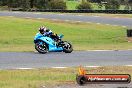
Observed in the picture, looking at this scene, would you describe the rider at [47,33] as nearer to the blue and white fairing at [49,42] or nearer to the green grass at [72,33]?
the blue and white fairing at [49,42]

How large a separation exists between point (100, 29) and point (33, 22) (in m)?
5.70

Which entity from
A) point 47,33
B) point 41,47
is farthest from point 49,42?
point 41,47

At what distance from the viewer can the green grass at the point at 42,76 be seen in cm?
1080

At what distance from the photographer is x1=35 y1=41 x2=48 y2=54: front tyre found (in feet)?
61.6

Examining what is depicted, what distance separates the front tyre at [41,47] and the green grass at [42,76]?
189 inches

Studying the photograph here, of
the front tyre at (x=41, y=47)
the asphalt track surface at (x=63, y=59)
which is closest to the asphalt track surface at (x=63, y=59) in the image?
the asphalt track surface at (x=63, y=59)

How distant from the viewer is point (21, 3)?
224 ft

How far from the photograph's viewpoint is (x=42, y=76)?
484 inches

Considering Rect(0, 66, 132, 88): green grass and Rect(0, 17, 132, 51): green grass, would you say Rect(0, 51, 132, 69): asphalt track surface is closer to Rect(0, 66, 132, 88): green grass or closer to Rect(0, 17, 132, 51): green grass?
Rect(0, 66, 132, 88): green grass

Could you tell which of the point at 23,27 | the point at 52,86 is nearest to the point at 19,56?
the point at 52,86

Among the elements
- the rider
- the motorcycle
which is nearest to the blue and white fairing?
the motorcycle

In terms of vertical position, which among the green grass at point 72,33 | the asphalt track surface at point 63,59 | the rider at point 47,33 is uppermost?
the rider at point 47,33

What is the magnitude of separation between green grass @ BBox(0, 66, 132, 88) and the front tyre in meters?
4.81

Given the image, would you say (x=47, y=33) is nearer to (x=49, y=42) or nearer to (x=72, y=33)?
(x=49, y=42)
